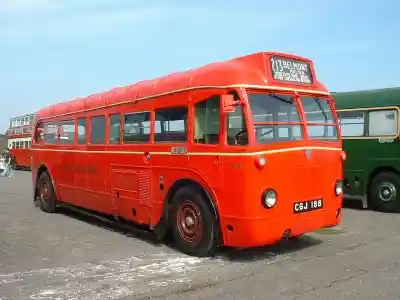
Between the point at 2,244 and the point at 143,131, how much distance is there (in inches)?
119

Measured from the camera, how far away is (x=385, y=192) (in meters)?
11.1

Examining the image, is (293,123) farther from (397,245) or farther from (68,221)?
(68,221)

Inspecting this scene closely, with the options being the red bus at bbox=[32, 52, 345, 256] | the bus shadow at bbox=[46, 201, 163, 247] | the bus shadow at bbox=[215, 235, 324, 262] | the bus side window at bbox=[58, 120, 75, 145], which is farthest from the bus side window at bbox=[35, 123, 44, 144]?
the bus shadow at bbox=[215, 235, 324, 262]

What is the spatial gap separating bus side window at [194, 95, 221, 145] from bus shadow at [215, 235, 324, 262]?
167 centimetres

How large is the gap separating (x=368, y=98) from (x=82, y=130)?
705cm

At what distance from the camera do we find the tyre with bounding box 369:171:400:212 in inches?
432

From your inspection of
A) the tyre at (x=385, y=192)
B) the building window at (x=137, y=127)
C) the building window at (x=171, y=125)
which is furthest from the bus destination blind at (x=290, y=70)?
the tyre at (x=385, y=192)

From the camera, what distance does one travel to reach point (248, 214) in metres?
5.91

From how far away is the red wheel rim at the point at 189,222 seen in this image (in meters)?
6.60

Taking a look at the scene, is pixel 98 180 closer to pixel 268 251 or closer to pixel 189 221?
pixel 189 221

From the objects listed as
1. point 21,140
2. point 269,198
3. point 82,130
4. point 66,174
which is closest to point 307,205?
point 269,198

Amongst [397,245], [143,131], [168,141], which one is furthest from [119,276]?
[397,245]

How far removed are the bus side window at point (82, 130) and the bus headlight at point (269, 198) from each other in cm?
503

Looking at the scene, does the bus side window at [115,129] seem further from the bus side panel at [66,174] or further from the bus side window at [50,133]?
the bus side window at [50,133]
